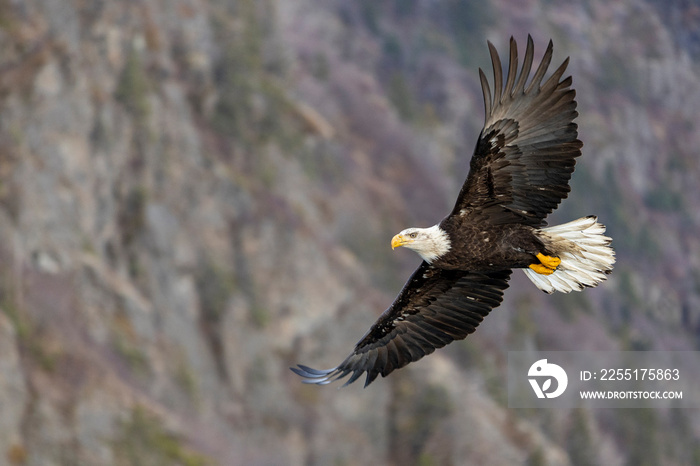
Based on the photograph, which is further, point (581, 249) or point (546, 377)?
point (546, 377)

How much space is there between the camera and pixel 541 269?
26.9ft

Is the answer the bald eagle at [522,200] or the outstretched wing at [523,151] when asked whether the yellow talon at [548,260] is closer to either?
the bald eagle at [522,200]

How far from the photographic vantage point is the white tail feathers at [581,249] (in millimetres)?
7945

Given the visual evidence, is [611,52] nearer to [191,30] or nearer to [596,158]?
[596,158]

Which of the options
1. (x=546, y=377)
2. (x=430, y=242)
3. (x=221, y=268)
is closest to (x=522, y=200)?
(x=430, y=242)

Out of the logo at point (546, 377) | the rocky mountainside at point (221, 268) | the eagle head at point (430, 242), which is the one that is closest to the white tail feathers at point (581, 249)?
the eagle head at point (430, 242)

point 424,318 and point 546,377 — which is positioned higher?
point 546,377

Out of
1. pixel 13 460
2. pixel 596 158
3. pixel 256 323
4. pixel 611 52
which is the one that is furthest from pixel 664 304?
pixel 13 460

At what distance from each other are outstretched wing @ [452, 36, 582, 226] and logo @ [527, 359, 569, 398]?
77.1 feet

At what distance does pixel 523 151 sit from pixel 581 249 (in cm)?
104

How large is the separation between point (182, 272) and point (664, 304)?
2701 centimetres

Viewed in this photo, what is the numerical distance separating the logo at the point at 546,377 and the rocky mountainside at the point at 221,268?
0.81 metres

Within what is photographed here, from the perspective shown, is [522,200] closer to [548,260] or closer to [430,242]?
[548,260]

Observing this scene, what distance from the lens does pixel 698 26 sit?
56.0 m
